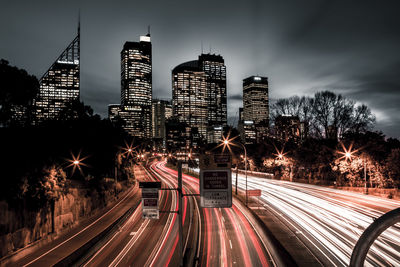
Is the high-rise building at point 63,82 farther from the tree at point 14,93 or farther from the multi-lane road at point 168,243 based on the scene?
the multi-lane road at point 168,243

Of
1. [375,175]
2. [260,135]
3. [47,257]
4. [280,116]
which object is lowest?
[47,257]

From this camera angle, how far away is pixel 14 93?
3122 centimetres

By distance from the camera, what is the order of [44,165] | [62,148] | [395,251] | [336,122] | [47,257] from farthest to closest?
[336,122] → [62,148] → [44,165] → [47,257] → [395,251]

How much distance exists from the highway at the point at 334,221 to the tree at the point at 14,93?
1283 inches

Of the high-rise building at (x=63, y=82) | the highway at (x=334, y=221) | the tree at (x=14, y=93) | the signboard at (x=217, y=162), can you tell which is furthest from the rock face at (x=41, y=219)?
the high-rise building at (x=63, y=82)

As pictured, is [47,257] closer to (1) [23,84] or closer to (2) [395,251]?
(1) [23,84]

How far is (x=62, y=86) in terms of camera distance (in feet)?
293

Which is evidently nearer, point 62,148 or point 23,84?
point 62,148

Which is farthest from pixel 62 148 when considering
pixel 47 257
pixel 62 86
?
pixel 62 86

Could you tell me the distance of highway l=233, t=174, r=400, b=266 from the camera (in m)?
16.1

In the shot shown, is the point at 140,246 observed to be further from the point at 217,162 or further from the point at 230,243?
the point at 217,162

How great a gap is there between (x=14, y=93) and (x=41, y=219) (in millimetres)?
17779

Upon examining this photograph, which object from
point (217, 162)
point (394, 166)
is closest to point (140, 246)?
point (217, 162)

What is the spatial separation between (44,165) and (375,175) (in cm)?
4338
